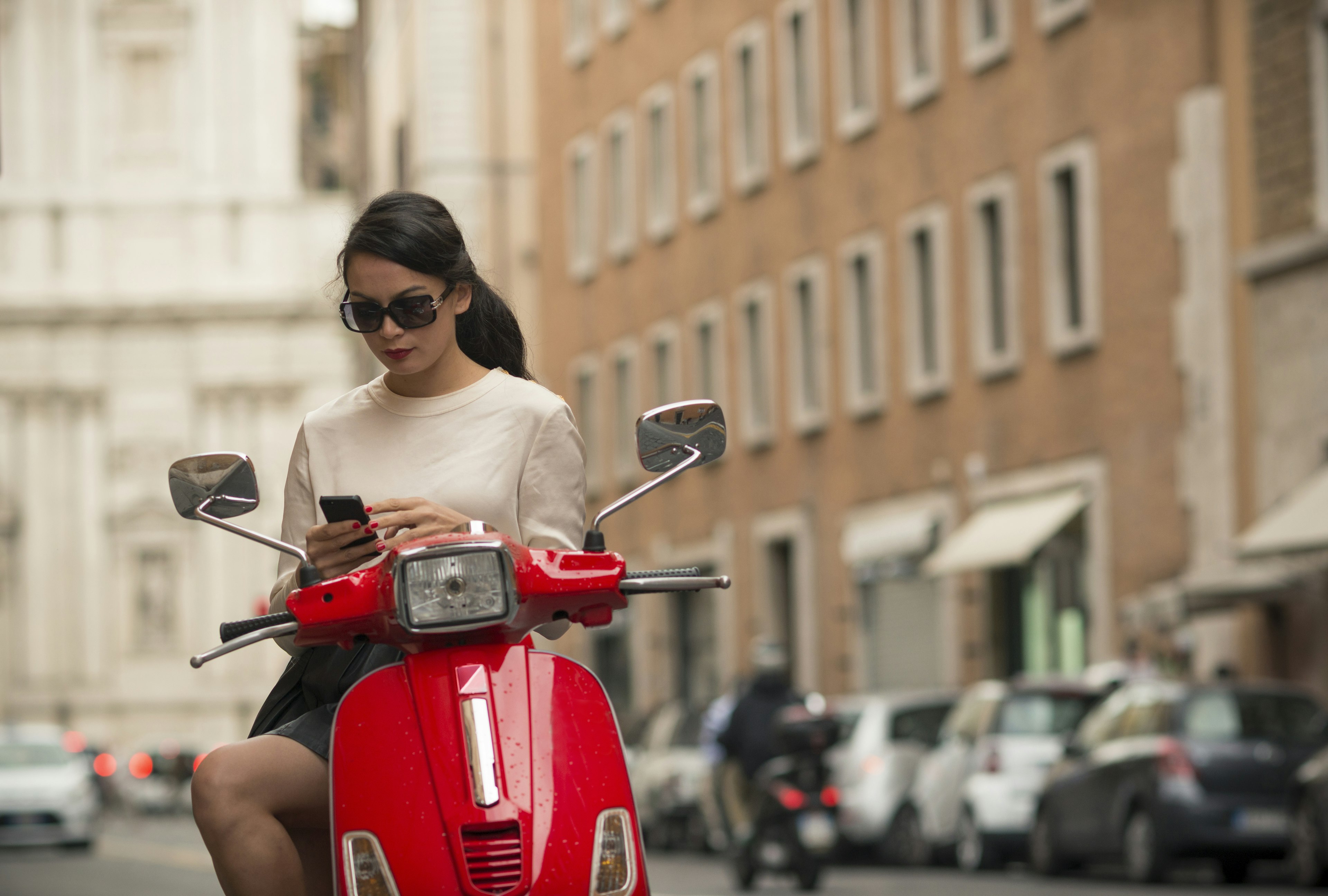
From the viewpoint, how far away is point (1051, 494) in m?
30.0

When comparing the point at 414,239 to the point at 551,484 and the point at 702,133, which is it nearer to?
the point at 551,484

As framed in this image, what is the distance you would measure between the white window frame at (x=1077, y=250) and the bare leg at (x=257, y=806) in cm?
2499

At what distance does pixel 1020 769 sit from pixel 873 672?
1376 cm

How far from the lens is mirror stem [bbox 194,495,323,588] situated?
4.34 metres

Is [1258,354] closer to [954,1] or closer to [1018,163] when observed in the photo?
[1018,163]

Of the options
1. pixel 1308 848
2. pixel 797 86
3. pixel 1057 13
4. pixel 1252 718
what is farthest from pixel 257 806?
pixel 797 86

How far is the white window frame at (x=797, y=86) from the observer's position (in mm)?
37062

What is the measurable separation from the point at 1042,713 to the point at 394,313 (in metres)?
18.3

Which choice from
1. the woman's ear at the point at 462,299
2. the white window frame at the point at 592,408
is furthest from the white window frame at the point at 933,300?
the woman's ear at the point at 462,299

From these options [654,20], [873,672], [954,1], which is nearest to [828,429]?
[873,672]

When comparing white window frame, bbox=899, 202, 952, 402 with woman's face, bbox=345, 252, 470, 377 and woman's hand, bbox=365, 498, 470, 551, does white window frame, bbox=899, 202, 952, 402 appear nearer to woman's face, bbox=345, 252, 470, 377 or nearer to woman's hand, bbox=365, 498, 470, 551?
→ woman's face, bbox=345, 252, 470, 377

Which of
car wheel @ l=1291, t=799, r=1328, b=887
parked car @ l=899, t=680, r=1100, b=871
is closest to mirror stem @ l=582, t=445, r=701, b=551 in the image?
car wheel @ l=1291, t=799, r=1328, b=887

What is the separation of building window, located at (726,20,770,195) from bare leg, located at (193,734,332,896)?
3473cm

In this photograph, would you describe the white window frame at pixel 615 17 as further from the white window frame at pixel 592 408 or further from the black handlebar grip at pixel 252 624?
the black handlebar grip at pixel 252 624
